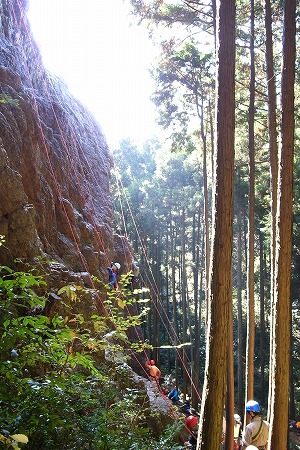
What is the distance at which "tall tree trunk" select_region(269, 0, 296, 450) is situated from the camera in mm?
4914

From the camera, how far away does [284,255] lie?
208 inches

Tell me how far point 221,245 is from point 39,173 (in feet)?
17.3

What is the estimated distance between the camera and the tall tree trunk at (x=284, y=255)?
491cm

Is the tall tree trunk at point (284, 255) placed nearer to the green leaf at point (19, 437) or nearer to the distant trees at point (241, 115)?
the distant trees at point (241, 115)

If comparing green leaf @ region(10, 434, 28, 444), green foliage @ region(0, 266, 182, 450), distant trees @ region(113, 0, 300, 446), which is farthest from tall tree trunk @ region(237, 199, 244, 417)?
green leaf @ region(10, 434, 28, 444)

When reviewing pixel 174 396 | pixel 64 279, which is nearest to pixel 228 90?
pixel 64 279

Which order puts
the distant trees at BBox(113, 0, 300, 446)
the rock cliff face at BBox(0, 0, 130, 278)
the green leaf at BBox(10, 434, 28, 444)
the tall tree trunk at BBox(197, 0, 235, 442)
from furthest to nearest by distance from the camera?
1. the distant trees at BBox(113, 0, 300, 446)
2. the rock cliff face at BBox(0, 0, 130, 278)
3. the tall tree trunk at BBox(197, 0, 235, 442)
4. the green leaf at BBox(10, 434, 28, 444)

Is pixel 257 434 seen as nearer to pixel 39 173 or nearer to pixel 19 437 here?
pixel 19 437

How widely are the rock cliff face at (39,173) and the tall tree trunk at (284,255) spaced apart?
3.86 m

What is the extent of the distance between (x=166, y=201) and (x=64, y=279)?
1891 cm

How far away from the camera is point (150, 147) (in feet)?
106

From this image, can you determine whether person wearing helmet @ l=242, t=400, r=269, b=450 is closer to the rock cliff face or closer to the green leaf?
the rock cliff face

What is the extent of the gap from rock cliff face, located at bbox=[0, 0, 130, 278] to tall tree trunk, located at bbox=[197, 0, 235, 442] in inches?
123

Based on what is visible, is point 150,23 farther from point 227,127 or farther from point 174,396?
point 174,396
